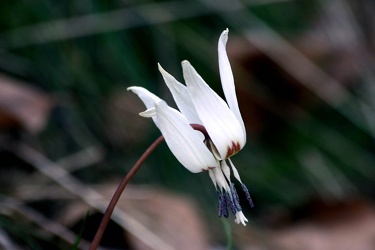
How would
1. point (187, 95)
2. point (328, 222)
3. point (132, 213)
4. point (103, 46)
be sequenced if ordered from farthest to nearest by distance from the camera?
point (103, 46) < point (328, 222) < point (132, 213) < point (187, 95)

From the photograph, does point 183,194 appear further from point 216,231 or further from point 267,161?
point 267,161

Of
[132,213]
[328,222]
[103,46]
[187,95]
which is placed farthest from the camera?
[103,46]

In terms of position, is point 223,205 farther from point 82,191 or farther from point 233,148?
point 82,191

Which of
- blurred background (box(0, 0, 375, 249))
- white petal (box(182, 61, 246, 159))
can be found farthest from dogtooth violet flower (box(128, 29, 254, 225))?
blurred background (box(0, 0, 375, 249))

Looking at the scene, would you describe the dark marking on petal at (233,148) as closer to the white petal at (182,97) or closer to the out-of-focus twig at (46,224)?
the white petal at (182,97)

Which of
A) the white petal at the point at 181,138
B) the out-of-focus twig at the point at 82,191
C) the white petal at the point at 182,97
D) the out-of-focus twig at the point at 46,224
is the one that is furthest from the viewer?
the out-of-focus twig at the point at 82,191

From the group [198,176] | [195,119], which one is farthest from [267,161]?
[195,119]

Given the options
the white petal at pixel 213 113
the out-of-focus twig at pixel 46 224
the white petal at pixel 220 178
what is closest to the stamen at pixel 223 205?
the white petal at pixel 220 178
